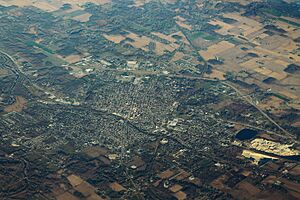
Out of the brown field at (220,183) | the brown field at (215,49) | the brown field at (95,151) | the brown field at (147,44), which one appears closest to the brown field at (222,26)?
the brown field at (215,49)

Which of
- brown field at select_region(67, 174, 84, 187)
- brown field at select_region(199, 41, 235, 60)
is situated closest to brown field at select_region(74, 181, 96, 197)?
brown field at select_region(67, 174, 84, 187)

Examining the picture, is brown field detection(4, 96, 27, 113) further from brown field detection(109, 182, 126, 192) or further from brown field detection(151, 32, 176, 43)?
brown field detection(151, 32, 176, 43)

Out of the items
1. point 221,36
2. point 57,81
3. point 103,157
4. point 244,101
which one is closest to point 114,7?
point 221,36

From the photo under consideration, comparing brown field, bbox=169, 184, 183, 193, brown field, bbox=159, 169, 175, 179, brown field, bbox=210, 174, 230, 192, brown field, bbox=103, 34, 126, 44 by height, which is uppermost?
brown field, bbox=210, 174, 230, 192

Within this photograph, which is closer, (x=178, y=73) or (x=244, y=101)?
(x=244, y=101)

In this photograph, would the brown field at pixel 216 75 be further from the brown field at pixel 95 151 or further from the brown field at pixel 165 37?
the brown field at pixel 95 151

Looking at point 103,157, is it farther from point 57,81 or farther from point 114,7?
point 114,7
